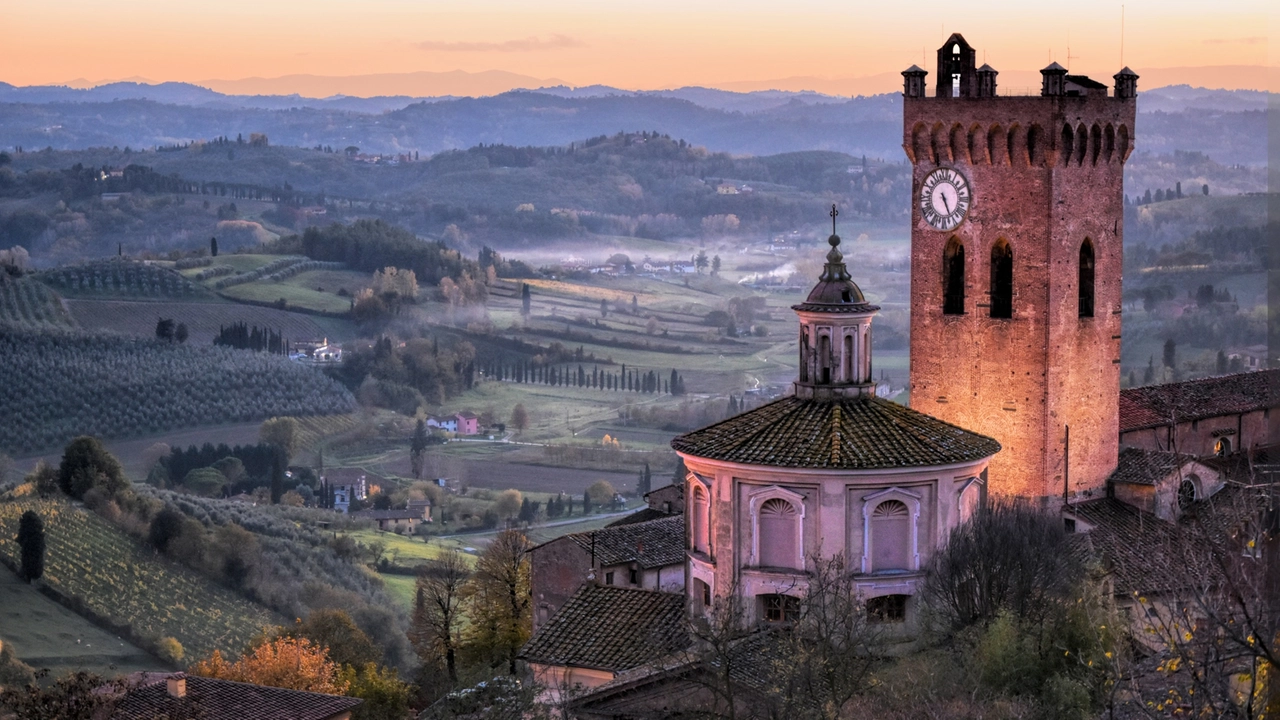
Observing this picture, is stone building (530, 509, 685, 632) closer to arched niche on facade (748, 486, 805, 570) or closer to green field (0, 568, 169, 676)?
arched niche on facade (748, 486, 805, 570)

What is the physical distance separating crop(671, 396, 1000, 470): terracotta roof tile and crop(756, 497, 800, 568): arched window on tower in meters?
0.89

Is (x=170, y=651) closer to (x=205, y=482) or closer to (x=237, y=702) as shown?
(x=237, y=702)

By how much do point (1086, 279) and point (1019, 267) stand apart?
226 cm

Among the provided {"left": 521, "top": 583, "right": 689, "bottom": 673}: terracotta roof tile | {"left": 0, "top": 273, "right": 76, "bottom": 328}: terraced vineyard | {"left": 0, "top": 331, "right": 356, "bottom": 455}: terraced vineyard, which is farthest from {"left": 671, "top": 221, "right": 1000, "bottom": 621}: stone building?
{"left": 0, "top": 273, "right": 76, "bottom": 328}: terraced vineyard

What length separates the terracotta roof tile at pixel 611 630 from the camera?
126 feet

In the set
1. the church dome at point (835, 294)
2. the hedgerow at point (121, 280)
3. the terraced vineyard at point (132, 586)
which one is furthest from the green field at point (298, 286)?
the church dome at point (835, 294)

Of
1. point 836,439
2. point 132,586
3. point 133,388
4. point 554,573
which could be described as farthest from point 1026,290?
point 133,388

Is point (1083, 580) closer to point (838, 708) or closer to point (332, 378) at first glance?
point (838, 708)

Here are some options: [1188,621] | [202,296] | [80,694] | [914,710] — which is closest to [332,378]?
[202,296]

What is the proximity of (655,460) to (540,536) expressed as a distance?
34.1m

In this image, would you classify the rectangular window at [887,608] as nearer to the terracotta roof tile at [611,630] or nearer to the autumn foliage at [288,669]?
the terracotta roof tile at [611,630]

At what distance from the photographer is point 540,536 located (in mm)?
117938

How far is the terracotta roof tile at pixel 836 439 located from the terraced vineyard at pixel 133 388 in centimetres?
10471

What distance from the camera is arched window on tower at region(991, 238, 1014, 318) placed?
170 feet
